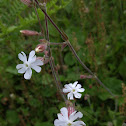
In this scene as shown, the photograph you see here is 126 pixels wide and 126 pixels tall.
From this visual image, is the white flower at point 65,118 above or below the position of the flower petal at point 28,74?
below

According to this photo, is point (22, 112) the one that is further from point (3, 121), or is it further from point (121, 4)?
point (121, 4)

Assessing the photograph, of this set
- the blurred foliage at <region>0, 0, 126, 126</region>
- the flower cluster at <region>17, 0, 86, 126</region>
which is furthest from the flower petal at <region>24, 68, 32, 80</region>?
the blurred foliage at <region>0, 0, 126, 126</region>

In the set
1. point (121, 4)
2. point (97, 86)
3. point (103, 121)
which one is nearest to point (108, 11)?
point (121, 4)

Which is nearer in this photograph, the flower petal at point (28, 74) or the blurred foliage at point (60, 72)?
the flower petal at point (28, 74)

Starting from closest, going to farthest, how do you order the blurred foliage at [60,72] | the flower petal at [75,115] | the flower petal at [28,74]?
the flower petal at [75,115] < the flower petal at [28,74] < the blurred foliage at [60,72]

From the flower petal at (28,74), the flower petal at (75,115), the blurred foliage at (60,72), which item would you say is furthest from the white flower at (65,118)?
the blurred foliage at (60,72)

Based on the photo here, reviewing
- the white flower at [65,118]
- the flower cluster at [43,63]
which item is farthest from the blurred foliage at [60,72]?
the white flower at [65,118]

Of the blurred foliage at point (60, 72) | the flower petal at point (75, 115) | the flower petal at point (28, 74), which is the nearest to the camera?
the flower petal at point (75, 115)

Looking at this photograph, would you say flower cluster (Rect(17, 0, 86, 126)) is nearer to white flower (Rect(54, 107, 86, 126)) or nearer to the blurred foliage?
white flower (Rect(54, 107, 86, 126))

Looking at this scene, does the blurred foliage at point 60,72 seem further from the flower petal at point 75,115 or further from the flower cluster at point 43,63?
the flower petal at point 75,115
